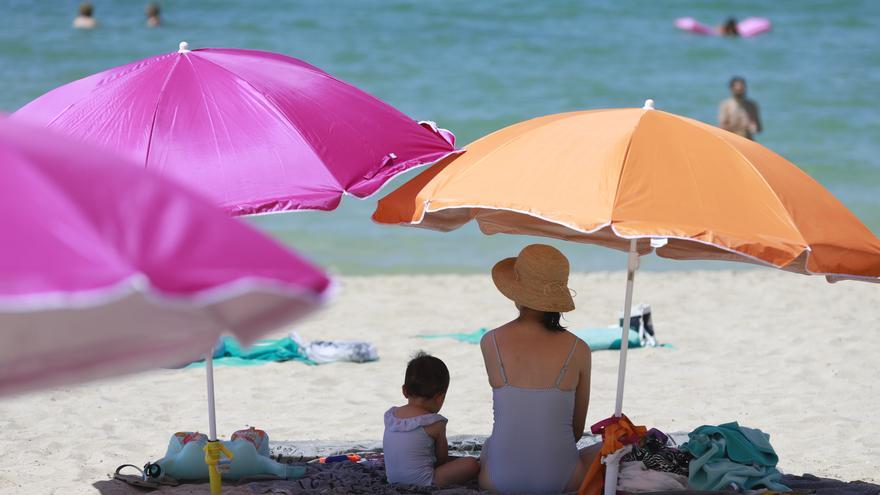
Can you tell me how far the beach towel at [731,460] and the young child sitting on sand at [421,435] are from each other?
0.85 m

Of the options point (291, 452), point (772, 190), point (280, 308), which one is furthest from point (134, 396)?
point (280, 308)

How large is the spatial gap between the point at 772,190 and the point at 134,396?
12.7 ft

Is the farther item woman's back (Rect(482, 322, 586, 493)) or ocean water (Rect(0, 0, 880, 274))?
ocean water (Rect(0, 0, 880, 274))

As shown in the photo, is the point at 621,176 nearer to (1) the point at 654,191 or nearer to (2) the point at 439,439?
(1) the point at 654,191

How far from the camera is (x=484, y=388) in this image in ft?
21.5

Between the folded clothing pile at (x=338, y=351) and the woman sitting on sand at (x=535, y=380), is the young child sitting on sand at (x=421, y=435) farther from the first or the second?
the folded clothing pile at (x=338, y=351)

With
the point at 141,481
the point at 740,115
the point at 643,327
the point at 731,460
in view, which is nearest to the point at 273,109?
the point at 141,481

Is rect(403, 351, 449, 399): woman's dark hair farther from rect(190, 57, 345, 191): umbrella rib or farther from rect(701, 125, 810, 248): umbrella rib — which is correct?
rect(701, 125, 810, 248): umbrella rib

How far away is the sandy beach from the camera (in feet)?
17.8

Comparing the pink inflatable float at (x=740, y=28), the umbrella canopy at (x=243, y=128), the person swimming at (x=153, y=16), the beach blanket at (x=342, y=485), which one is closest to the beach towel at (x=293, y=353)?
the beach blanket at (x=342, y=485)

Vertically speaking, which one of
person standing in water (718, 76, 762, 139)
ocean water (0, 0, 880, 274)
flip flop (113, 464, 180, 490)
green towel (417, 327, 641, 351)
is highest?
ocean water (0, 0, 880, 274)

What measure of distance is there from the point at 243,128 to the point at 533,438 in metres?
1.49

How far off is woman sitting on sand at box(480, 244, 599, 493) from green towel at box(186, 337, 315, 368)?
3.02m

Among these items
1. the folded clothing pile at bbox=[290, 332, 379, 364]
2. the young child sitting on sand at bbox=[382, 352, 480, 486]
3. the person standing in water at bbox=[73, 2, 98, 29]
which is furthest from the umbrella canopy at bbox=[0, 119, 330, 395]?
the person standing in water at bbox=[73, 2, 98, 29]
